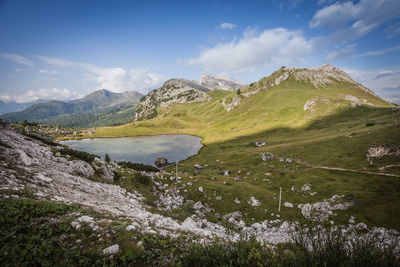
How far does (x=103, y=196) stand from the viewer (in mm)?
20734

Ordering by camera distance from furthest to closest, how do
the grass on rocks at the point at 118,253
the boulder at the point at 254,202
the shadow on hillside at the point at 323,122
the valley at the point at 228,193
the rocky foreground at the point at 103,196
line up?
the shadow on hillside at the point at 323,122 → the boulder at the point at 254,202 → the rocky foreground at the point at 103,196 → the valley at the point at 228,193 → the grass on rocks at the point at 118,253

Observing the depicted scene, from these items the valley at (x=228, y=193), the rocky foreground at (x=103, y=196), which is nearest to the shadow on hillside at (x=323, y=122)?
the valley at (x=228, y=193)

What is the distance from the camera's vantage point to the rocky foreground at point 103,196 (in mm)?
12846

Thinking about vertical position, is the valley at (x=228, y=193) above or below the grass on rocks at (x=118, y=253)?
below

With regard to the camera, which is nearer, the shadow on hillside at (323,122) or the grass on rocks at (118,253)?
the grass on rocks at (118,253)

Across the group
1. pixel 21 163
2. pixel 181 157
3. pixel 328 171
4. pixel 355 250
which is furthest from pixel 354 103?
pixel 21 163

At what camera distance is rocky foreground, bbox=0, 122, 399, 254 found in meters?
12.8

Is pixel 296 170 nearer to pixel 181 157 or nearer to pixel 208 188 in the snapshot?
pixel 208 188

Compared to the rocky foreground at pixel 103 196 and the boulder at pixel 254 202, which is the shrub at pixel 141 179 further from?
the boulder at pixel 254 202

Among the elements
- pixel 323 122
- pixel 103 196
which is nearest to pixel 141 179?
pixel 103 196

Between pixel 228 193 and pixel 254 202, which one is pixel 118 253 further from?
pixel 254 202

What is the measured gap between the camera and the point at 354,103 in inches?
6585

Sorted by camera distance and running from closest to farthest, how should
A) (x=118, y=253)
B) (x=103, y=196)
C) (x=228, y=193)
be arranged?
1. (x=118, y=253)
2. (x=103, y=196)
3. (x=228, y=193)

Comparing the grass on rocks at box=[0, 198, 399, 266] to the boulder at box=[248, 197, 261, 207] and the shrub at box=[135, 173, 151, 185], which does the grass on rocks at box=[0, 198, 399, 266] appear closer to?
the shrub at box=[135, 173, 151, 185]
